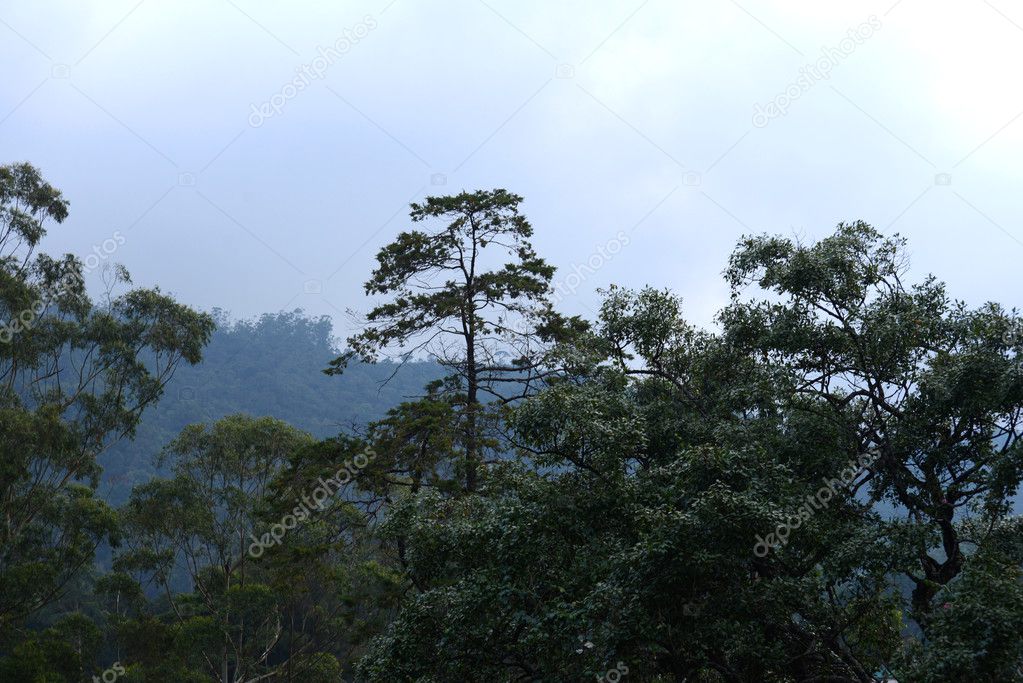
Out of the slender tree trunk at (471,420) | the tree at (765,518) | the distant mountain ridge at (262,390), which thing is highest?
the distant mountain ridge at (262,390)

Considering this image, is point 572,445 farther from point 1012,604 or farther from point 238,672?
point 238,672

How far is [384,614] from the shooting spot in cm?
2641

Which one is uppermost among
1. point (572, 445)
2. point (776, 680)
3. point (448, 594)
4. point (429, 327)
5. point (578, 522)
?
point (429, 327)

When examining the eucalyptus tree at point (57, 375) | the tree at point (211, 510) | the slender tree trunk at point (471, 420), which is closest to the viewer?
the slender tree trunk at point (471, 420)

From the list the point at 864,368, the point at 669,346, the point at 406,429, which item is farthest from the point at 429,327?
the point at 864,368

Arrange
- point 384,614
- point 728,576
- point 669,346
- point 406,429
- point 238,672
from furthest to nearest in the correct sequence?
point 384,614 < point 238,672 < point 406,429 < point 669,346 < point 728,576

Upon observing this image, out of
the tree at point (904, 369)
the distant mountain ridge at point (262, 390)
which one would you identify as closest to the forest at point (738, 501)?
the tree at point (904, 369)

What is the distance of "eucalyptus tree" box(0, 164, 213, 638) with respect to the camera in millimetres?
21234

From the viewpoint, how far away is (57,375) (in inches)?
914

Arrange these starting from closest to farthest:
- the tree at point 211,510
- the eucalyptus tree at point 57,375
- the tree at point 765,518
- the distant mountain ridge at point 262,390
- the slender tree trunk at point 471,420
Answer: the tree at point 765,518 < the slender tree trunk at point 471,420 < the eucalyptus tree at point 57,375 < the tree at point 211,510 < the distant mountain ridge at point 262,390

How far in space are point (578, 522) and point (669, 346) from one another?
11.7 feet

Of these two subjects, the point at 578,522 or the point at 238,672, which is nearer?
the point at 578,522

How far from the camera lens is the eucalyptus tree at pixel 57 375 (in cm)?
2123

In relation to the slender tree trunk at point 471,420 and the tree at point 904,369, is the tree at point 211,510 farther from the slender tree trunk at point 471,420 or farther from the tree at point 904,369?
the tree at point 904,369
